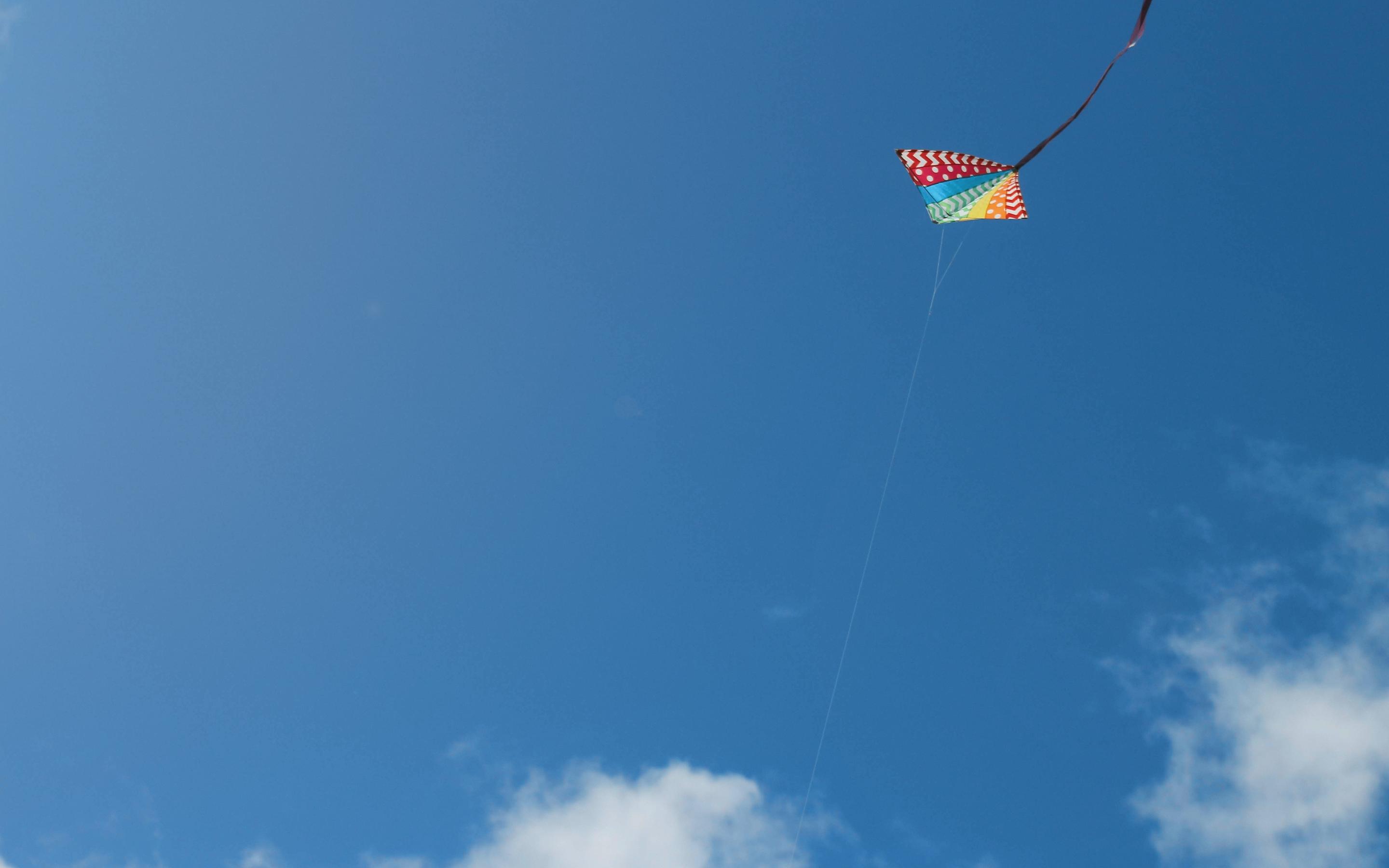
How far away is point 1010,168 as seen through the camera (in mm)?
25141

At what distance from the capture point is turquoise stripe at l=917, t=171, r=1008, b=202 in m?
25.7

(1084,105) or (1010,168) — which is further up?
(1010,168)

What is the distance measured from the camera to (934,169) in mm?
25719

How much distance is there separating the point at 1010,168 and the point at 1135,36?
513cm

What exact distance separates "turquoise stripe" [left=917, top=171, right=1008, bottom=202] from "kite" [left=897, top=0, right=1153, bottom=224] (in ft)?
0.04

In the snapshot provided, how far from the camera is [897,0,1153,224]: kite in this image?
2566cm

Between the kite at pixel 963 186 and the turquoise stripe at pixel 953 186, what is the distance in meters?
0.01

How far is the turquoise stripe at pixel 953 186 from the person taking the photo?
1011 inches

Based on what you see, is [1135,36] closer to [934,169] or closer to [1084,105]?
[1084,105]

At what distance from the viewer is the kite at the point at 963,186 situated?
25.7 meters

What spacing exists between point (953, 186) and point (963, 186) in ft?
1.02

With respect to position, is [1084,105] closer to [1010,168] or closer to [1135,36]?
[1135,36]

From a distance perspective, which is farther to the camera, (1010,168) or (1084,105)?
(1010,168)

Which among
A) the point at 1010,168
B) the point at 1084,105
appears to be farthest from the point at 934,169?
the point at 1084,105
